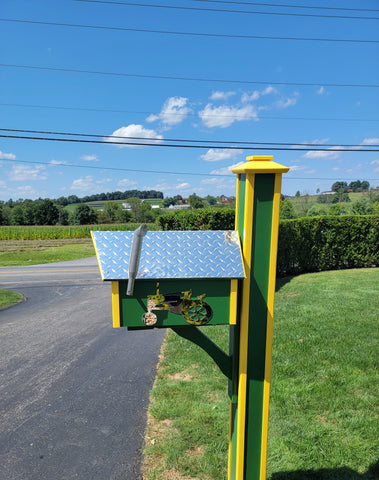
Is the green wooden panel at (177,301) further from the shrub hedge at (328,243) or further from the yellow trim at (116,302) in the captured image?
the shrub hedge at (328,243)

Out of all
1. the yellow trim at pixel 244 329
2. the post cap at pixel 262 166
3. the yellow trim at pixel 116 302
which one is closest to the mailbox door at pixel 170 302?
the yellow trim at pixel 116 302

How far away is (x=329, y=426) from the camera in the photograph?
333 centimetres

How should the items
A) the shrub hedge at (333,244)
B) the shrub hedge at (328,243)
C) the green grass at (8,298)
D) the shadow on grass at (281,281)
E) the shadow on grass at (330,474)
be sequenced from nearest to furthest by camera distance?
the shadow on grass at (330,474) → the green grass at (8,298) → the shadow on grass at (281,281) → the shrub hedge at (328,243) → the shrub hedge at (333,244)

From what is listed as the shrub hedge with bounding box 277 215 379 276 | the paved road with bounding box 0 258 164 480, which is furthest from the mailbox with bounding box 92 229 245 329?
the shrub hedge with bounding box 277 215 379 276

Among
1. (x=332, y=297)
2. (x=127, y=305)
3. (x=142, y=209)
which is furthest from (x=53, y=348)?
(x=142, y=209)

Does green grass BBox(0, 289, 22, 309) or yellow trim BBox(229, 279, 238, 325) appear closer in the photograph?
A: yellow trim BBox(229, 279, 238, 325)

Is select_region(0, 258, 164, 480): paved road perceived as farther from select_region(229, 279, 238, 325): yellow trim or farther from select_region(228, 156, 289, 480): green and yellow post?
select_region(229, 279, 238, 325): yellow trim

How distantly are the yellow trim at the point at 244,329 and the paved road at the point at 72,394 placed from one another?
5.51ft

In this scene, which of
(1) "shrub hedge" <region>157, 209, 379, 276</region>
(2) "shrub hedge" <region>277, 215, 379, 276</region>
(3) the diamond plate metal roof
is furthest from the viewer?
(2) "shrub hedge" <region>277, 215, 379, 276</region>

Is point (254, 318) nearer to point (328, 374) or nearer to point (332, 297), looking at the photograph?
point (328, 374)

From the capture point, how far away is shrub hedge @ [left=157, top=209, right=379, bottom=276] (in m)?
11.1

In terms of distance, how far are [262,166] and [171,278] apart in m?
0.71

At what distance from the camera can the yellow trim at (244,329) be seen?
5.08ft

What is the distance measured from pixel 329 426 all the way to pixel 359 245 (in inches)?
390
